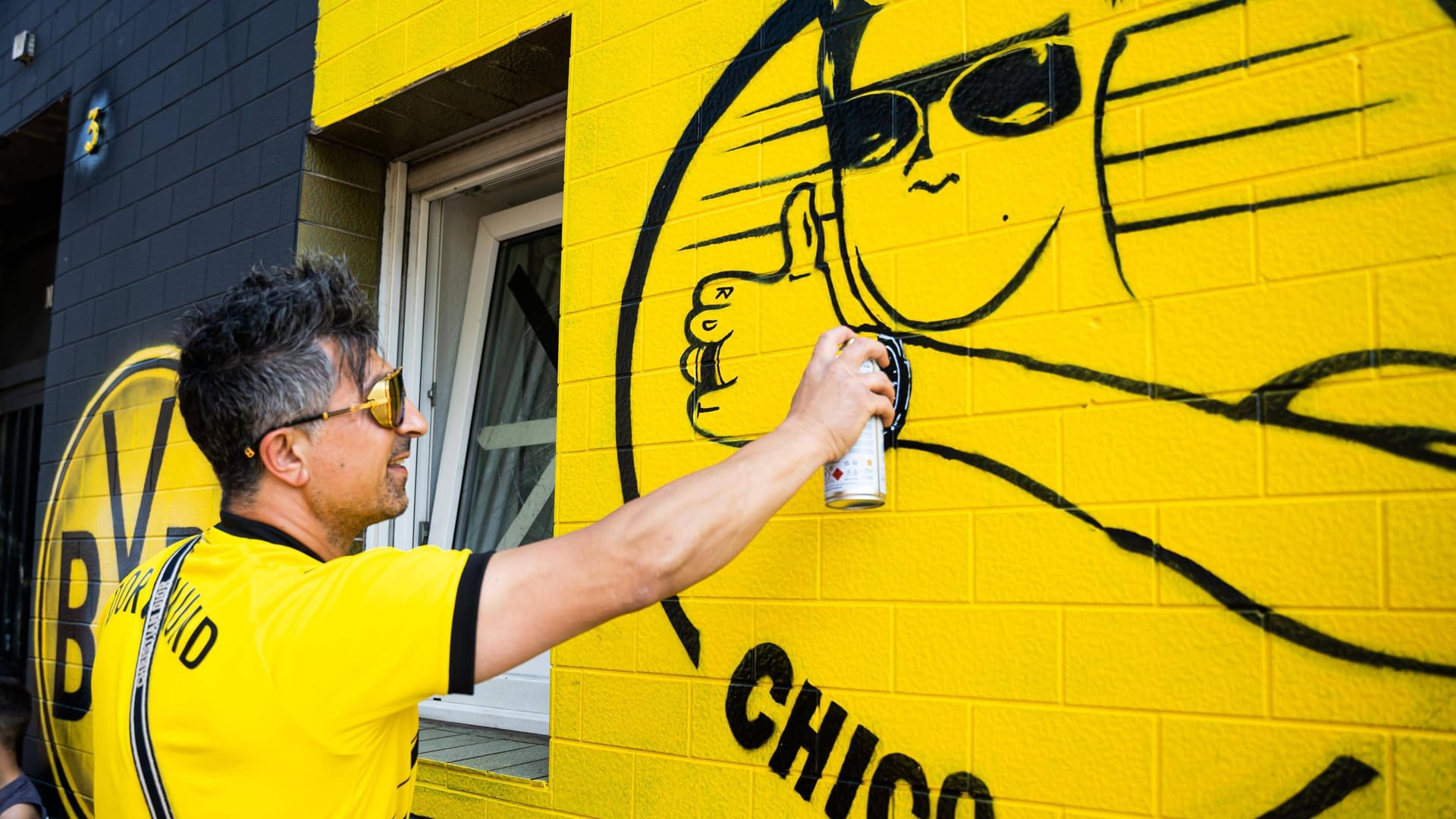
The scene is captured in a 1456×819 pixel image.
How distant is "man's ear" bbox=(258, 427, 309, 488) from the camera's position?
189cm

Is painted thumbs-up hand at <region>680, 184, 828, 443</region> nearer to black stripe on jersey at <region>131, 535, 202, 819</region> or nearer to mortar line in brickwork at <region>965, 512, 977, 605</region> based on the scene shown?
mortar line in brickwork at <region>965, 512, 977, 605</region>

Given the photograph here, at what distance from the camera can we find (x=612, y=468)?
260 cm

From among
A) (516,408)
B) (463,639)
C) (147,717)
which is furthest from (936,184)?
(516,408)

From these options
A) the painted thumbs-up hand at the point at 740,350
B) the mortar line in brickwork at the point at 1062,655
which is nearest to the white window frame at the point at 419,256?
the painted thumbs-up hand at the point at 740,350

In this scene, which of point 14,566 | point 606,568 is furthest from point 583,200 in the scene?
point 14,566

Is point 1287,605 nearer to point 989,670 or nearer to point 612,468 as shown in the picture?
point 989,670

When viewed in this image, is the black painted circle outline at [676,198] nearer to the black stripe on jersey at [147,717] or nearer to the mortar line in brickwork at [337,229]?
the black stripe on jersey at [147,717]

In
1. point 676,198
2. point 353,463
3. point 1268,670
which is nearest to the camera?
point 1268,670

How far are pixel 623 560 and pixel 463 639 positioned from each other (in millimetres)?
255

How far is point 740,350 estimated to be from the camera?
7.82 ft

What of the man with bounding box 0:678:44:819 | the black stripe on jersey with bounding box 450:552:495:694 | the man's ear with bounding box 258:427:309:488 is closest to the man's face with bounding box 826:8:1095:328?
the black stripe on jersey with bounding box 450:552:495:694

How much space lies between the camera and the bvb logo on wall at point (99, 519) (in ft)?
12.8

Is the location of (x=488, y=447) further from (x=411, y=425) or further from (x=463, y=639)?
(x=463, y=639)

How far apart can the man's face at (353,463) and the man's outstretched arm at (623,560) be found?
45cm
